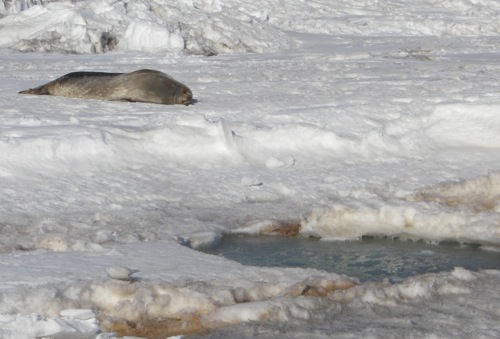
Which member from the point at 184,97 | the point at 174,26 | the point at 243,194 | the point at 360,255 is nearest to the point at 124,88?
the point at 184,97

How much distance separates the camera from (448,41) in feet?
52.3

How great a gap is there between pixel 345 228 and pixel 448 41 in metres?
11.8

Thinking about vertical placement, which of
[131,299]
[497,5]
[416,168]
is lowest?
[497,5]

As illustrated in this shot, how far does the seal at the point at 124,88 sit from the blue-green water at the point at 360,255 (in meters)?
3.36

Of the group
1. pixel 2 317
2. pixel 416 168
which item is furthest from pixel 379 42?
pixel 2 317

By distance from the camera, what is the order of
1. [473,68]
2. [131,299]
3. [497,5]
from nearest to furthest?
[131,299]
[473,68]
[497,5]

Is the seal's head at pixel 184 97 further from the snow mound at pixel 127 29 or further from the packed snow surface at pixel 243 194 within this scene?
the snow mound at pixel 127 29

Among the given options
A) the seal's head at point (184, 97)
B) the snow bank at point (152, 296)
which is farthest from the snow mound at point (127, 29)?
the snow bank at point (152, 296)

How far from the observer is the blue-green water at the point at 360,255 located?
4.25 meters

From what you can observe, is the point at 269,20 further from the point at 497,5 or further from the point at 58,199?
the point at 58,199

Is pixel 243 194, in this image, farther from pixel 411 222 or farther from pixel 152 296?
pixel 152 296

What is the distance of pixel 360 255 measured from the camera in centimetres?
447

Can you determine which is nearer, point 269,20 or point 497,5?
point 269,20

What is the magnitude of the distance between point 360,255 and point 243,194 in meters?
1.03
